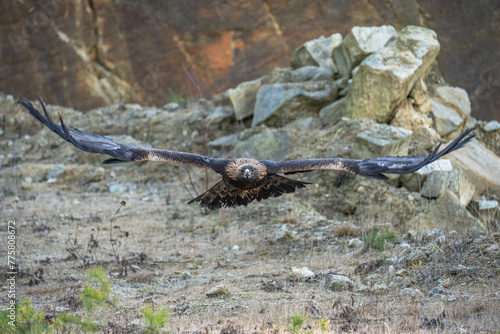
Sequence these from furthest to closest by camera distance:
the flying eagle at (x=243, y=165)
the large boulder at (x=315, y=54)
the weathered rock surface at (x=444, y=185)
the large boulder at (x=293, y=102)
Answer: the large boulder at (x=315, y=54) → the large boulder at (x=293, y=102) → the weathered rock surface at (x=444, y=185) → the flying eagle at (x=243, y=165)

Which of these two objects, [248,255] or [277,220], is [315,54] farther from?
[248,255]

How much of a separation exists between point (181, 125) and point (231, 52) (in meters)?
6.32

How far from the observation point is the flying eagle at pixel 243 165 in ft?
20.2

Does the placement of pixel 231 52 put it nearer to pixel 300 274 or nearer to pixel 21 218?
pixel 21 218

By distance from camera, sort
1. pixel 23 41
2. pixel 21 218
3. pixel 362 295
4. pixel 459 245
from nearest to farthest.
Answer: pixel 362 295
pixel 459 245
pixel 21 218
pixel 23 41

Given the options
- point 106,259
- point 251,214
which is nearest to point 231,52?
point 251,214

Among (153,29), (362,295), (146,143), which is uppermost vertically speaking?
(153,29)

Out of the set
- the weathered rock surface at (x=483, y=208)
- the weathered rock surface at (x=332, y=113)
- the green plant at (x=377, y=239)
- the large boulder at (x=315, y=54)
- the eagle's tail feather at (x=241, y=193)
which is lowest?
the weathered rock surface at (x=483, y=208)

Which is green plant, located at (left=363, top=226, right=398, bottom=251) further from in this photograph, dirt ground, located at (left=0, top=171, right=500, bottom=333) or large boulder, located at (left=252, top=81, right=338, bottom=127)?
large boulder, located at (left=252, top=81, right=338, bottom=127)

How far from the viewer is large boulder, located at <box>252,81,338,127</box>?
13.1 m

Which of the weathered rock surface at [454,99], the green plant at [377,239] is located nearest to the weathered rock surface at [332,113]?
the weathered rock surface at [454,99]

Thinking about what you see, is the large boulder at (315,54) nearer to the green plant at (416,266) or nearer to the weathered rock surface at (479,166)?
the weathered rock surface at (479,166)

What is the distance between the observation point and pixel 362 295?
5.56 m

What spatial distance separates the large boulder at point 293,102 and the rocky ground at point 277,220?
37mm
